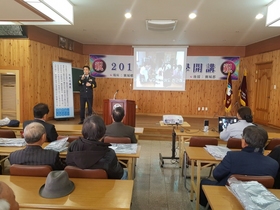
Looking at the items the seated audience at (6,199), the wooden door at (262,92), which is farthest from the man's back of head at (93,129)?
the wooden door at (262,92)

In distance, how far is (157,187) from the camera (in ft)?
9.29

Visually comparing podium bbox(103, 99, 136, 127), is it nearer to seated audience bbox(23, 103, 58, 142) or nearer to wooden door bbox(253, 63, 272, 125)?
seated audience bbox(23, 103, 58, 142)

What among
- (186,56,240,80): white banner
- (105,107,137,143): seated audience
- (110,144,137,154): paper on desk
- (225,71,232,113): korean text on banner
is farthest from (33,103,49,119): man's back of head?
(225,71,232,113): korean text on banner

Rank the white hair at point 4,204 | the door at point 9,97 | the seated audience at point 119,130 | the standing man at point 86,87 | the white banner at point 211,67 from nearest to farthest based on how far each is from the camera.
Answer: the white hair at point 4,204, the seated audience at point 119,130, the door at point 9,97, the standing man at point 86,87, the white banner at point 211,67

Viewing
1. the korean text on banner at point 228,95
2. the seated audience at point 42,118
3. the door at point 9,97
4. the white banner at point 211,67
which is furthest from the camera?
the white banner at point 211,67

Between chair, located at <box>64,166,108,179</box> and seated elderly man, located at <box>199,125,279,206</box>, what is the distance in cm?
94

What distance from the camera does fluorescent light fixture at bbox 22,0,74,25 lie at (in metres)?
3.26

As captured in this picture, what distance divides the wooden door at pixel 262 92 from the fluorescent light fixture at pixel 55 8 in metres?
6.16

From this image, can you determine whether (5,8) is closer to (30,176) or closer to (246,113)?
(30,176)

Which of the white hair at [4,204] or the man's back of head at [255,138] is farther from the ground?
the man's back of head at [255,138]

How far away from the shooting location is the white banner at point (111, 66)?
8.09m

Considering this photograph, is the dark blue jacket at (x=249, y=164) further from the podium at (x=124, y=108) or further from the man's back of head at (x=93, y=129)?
the podium at (x=124, y=108)

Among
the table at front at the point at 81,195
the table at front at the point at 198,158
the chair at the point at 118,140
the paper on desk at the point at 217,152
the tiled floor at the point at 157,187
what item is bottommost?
the tiled floor at the point at 157,187

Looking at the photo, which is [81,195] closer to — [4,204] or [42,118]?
[4,204]
